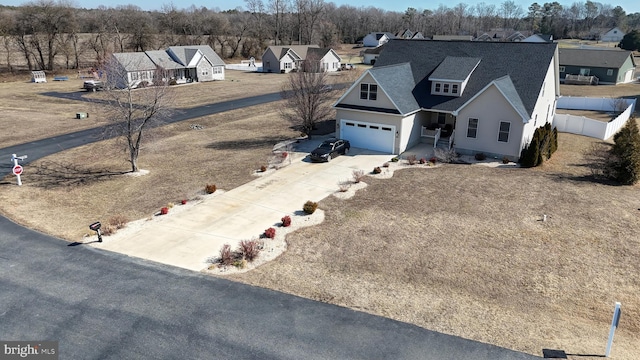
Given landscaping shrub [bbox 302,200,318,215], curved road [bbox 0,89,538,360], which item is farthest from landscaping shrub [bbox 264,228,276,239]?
curved road [bbox 0,89,538,360]

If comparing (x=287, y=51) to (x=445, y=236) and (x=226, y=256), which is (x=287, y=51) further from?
(x=226, y=256)

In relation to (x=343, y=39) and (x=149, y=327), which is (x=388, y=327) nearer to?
(x=149, y=327)

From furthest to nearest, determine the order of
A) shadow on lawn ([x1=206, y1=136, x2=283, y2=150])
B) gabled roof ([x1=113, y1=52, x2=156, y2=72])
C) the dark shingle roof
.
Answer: gabled roof ([x1=113, y1=52, x2=156, y2=72]) → shadow on lawn ([x1=206, y1=136, x2=283, y2=150]) → the dark shingle roof

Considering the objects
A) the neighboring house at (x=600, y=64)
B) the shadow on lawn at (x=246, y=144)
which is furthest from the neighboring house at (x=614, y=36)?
the shadow on lawn at (x=246, y=144)

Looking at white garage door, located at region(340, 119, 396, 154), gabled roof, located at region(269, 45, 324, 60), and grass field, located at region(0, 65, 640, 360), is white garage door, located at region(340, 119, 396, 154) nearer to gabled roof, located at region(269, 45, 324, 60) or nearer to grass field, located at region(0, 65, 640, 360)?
grass field, located at region(0, 65, 640, 360)

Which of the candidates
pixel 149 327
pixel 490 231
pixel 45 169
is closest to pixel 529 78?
pixel 490 231
